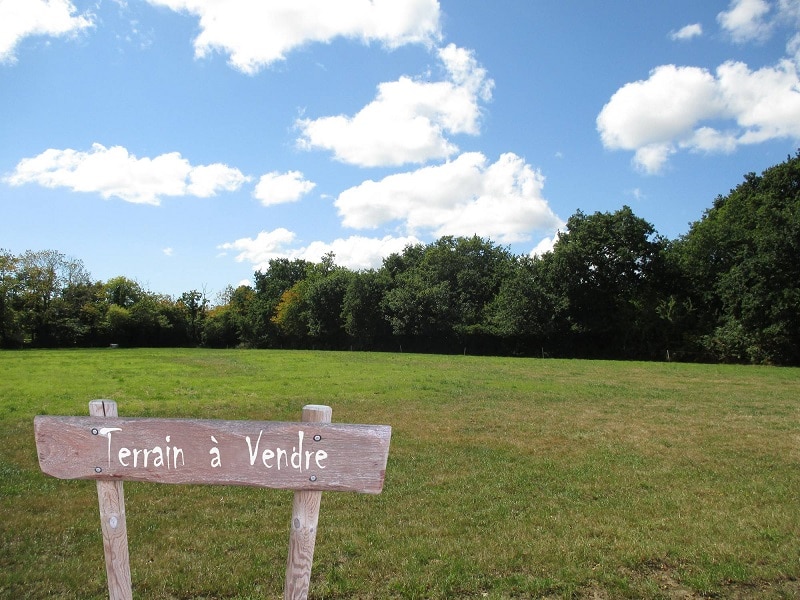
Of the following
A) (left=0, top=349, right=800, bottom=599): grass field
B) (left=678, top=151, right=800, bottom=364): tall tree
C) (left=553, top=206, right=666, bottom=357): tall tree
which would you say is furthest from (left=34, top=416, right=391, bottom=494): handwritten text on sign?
(left=553, top=206, right=666, bottom=357): tall tree

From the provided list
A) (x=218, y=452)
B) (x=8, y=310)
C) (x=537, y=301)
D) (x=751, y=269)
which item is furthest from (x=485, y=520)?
(x=8, y=310)

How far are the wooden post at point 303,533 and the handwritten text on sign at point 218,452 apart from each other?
95 mm

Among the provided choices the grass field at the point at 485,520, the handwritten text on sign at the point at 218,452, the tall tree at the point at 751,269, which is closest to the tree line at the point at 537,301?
the tall tree at the point at 751,269

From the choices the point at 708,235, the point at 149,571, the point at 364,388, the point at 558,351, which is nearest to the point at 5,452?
the point at 149,571

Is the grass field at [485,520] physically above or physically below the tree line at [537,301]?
below

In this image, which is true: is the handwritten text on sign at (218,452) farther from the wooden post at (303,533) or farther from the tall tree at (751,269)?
the tall tree at (751,269)

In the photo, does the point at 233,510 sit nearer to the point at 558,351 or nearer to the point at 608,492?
the point at 608,492

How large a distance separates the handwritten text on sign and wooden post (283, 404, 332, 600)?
0.10m

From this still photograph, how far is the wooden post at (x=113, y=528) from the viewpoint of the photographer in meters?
3.34

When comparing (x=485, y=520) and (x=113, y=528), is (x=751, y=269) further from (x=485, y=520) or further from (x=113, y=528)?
(x=113, y=528)

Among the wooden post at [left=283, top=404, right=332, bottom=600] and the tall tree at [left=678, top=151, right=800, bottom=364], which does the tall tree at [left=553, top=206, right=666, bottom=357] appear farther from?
the wooden post at [left=283, top=404, right=332, bottom=600]

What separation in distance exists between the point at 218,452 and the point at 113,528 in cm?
87

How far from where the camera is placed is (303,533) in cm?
321

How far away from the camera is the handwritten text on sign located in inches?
123
